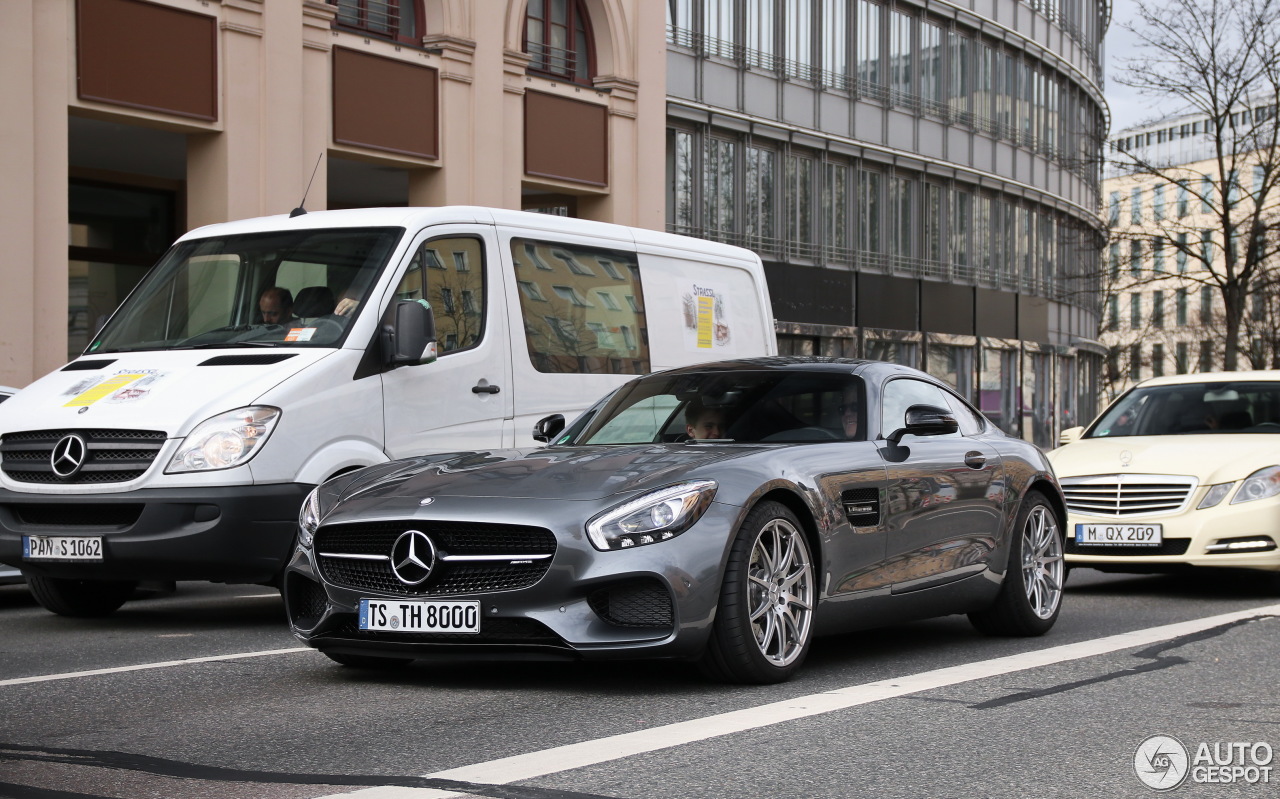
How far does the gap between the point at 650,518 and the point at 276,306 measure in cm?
435

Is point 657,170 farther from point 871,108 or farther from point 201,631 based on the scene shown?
point 201,631

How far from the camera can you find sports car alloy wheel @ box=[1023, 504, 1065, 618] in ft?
28.6

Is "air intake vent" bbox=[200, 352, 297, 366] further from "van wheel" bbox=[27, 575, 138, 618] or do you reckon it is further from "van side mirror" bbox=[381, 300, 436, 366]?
"van wheel" bbox=[27, 575, 138, 618]

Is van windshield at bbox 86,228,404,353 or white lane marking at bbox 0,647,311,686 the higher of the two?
van windshield at bbox 86,228,404,353

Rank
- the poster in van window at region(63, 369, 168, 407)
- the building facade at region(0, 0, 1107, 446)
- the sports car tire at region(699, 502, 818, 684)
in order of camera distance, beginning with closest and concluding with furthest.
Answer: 1. the sports car tire at region(699, 502, 818, 684)
2. the poster in van window at region(63, 369, 168, 407)
3. the building facade at region(0, 0, 1107, 446)

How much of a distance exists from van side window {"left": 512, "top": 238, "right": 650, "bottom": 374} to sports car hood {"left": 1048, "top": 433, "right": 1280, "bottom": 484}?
314 centimetres

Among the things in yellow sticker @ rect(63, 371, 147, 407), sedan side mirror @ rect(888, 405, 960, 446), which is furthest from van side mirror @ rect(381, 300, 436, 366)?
sedan side mirror @ rect(888, 405, 960, 446)

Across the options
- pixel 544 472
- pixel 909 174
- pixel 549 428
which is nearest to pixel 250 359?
pixel 549 428

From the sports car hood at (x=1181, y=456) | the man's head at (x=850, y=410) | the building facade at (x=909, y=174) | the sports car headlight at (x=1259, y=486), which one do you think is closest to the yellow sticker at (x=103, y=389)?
the man's head at (x=850, y=410)

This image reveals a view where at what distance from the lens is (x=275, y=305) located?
998 cm

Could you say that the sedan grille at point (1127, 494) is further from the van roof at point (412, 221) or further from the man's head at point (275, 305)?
the man's head at point (275, 305)

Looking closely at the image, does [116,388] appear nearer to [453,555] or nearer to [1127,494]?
[453,555]

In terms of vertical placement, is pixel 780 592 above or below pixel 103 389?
below

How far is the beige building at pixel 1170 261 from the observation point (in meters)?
35.2
